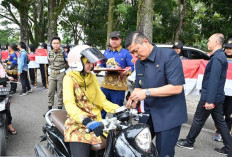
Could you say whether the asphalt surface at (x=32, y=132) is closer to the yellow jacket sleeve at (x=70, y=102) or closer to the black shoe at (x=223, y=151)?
the black shoe at (x=223, y=151)

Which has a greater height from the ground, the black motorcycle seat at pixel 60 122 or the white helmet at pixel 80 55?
the white helmet at pixel 80 55

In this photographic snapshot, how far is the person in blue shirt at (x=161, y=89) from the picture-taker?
2.29m

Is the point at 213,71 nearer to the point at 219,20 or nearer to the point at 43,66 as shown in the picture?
the point at 43,66

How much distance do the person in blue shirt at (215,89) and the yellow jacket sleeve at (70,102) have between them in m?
2.15

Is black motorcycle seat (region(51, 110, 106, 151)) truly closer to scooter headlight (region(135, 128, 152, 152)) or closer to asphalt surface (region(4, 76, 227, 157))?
scooter headlight (region(135, 128, 152, 152))

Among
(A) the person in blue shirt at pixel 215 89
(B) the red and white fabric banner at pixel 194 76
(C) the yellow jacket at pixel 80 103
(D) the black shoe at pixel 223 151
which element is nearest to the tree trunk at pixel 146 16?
(B) the red and white fabric banner at pixel 194 76

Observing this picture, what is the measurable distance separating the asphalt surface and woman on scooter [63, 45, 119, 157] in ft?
6.02

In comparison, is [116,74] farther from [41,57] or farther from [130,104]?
[41,57]

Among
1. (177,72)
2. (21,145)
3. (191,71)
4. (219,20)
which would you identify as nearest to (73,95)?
(177,72)

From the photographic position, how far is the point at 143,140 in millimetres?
1907

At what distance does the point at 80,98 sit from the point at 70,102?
0.21 m

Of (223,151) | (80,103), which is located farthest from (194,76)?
(80,103)

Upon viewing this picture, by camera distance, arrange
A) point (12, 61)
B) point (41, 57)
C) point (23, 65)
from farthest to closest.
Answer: point (41, 57), point (12, 61), point (23, 65)

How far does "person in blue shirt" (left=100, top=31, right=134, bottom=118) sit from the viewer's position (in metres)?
4.34
